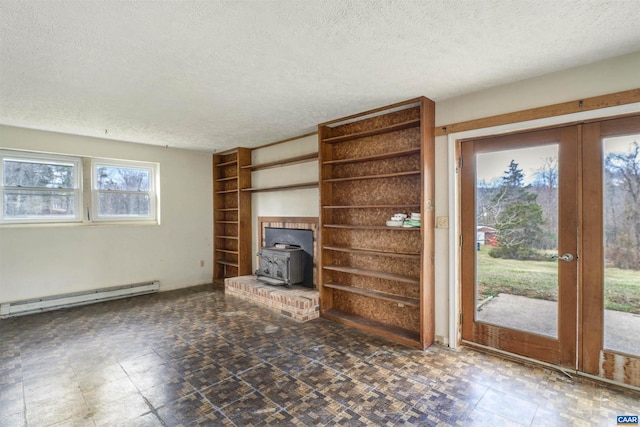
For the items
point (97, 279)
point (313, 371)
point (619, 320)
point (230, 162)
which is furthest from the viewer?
point (230, 162)

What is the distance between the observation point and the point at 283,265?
4586mm

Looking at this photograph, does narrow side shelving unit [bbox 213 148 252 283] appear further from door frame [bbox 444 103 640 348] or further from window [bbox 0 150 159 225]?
door frame [bbox 444 103 640 348]

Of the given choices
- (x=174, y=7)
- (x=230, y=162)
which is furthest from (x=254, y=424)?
(x=230, y=162)

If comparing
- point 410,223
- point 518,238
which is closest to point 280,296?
point 410,223

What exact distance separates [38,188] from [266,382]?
446cm

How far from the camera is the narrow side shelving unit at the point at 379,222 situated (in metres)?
3.18

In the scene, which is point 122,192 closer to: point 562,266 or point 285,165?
point 285,165

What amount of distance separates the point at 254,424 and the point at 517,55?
3201 mm

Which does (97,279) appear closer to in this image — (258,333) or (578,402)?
(258,333)

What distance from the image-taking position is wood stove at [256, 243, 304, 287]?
4527 millimetres

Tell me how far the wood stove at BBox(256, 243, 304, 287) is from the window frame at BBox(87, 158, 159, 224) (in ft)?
7.49

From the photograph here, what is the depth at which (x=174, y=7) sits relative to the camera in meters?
1.70

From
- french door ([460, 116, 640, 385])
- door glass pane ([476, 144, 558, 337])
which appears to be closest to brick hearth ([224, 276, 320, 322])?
french door ([460, 116, 640, 385])

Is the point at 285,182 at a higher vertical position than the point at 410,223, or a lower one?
higher
